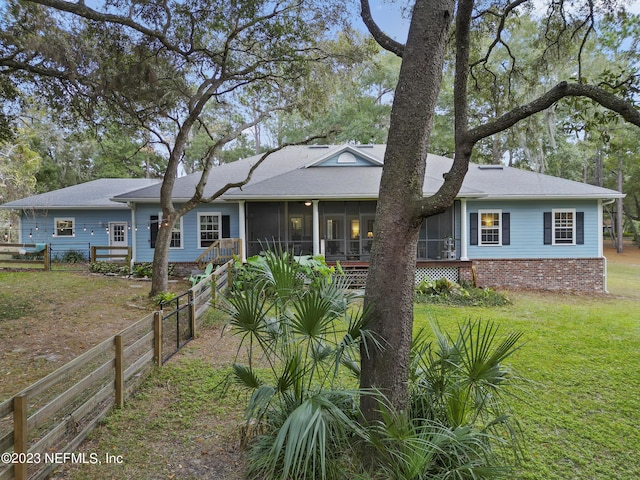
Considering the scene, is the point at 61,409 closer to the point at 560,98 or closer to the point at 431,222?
the point at 560,98

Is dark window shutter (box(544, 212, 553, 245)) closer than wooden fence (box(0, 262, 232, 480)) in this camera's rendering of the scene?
No

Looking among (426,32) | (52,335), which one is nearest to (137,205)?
(52,335)

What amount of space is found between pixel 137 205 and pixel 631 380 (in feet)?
50.2

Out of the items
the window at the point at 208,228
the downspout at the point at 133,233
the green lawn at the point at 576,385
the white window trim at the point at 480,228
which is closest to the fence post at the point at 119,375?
the green lawn at the point at 576,385

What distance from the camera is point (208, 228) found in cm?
1447

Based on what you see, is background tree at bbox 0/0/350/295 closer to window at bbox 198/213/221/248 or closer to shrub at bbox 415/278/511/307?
window at bbox 198/213/221/248

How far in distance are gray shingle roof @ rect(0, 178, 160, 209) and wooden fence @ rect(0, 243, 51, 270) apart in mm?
1962

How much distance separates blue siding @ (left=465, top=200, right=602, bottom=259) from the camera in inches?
537

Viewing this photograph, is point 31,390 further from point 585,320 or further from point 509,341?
point 585,320

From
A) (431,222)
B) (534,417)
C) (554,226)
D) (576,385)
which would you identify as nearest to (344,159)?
(431,222)

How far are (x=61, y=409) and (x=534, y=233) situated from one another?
14933 millimetres

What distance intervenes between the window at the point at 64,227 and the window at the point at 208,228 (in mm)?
7786

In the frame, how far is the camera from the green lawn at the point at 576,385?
11.3ft

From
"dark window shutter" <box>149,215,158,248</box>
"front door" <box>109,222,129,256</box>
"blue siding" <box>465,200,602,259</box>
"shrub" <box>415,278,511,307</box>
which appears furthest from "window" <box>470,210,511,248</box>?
"front door" <box>109,222,129,256</box>
